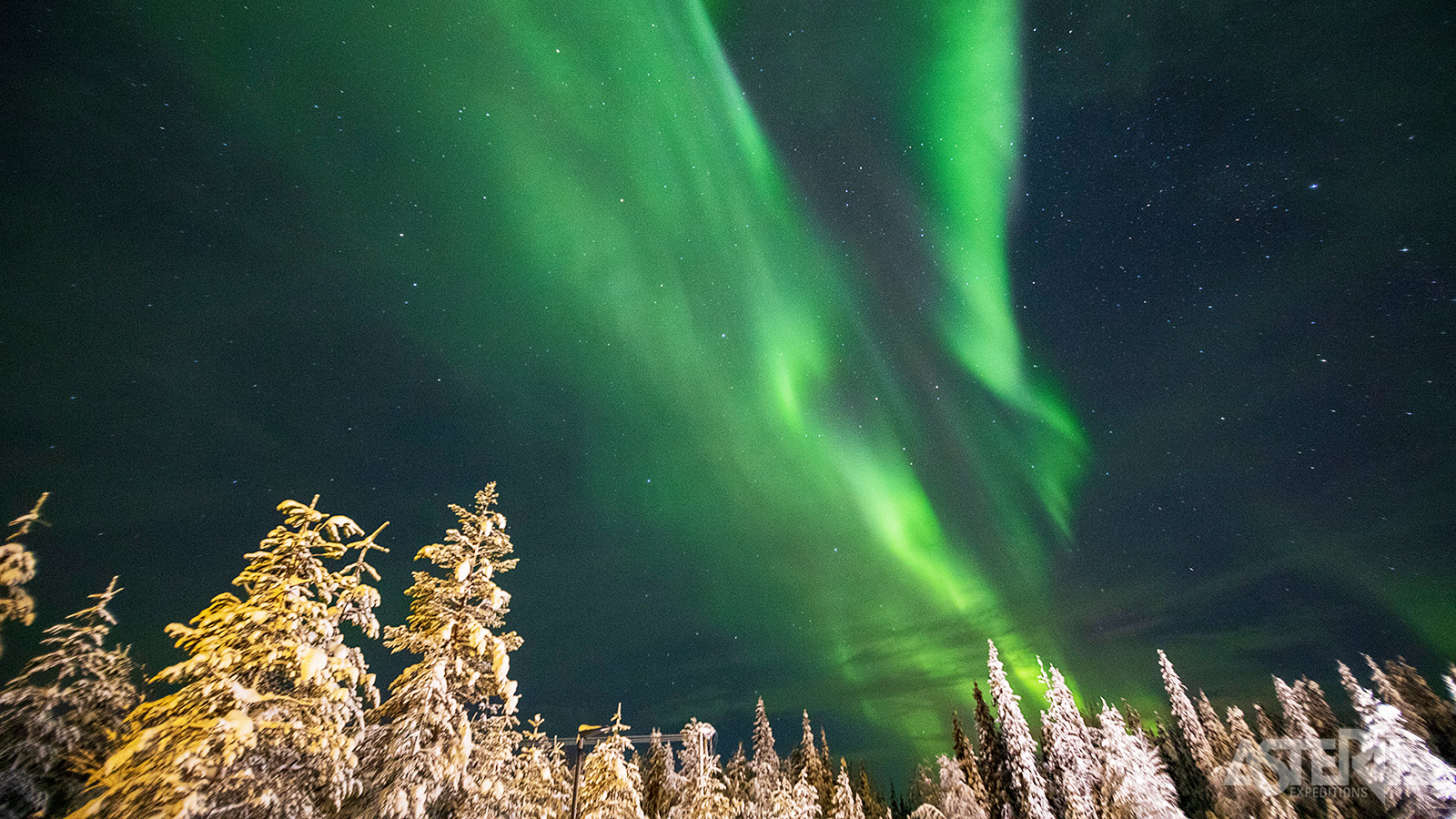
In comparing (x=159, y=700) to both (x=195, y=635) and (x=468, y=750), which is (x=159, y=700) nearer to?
(x=195, y=635)

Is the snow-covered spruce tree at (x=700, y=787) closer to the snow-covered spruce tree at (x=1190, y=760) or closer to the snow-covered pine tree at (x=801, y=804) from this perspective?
the snow-covered pine tree at (x=801, y=804)

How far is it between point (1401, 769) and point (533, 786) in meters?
36.2

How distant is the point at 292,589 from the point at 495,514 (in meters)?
3.12

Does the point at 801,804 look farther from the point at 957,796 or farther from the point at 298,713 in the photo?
the point at 957,796

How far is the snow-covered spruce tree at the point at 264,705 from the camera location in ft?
20.3

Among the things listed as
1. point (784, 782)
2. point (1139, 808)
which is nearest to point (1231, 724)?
point (1139, 808)

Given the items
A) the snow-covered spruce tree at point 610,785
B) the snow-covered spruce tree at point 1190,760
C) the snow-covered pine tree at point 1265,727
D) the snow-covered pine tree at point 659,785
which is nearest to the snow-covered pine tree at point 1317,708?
the snow-covered pine tree at point 1265,727

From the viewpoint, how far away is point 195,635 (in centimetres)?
705

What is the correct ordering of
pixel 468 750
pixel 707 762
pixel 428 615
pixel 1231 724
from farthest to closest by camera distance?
pixel 1231 724 → pixel 707 762 → pixel 428 615 → pixel 468 750

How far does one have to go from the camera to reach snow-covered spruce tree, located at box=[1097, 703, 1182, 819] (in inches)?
952

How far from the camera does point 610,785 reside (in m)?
15.9
